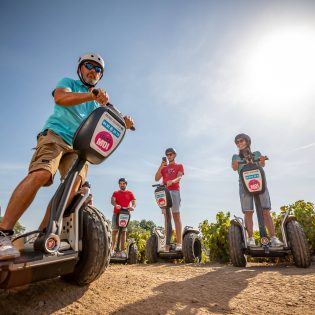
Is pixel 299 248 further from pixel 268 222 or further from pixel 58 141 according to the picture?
pixel 58 141

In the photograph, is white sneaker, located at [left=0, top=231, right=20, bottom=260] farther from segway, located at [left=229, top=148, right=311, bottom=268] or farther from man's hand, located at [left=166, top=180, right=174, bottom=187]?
man's hand, located at [left=166, top=180, right=174, bottom=187]

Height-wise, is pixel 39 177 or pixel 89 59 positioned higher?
pixel 89 59

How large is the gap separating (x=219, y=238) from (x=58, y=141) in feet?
15.4

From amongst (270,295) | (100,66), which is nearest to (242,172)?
(270,295)

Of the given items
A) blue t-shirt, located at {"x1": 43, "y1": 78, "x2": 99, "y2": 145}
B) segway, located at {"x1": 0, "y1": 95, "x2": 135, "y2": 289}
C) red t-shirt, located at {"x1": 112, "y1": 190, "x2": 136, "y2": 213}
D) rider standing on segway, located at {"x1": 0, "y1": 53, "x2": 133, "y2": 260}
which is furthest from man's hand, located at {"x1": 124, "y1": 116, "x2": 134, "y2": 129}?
red t-shirt, located at {"x1": 112, "y1": 190, "x2": 136, "y2": 213}

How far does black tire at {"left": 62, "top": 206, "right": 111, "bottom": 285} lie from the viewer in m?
1.83

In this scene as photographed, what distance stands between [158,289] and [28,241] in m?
1.16

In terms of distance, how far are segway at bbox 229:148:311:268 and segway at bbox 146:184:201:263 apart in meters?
1.49

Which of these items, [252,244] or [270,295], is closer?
[270,295]

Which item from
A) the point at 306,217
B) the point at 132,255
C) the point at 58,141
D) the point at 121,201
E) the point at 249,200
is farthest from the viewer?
the point at 121,201

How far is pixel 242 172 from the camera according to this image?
A: 411 cm

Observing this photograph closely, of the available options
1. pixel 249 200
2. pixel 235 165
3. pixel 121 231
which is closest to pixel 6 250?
pixel 249 200

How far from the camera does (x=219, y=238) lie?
575 centimetres

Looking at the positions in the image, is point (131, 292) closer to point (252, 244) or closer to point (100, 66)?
point (100, 66)
